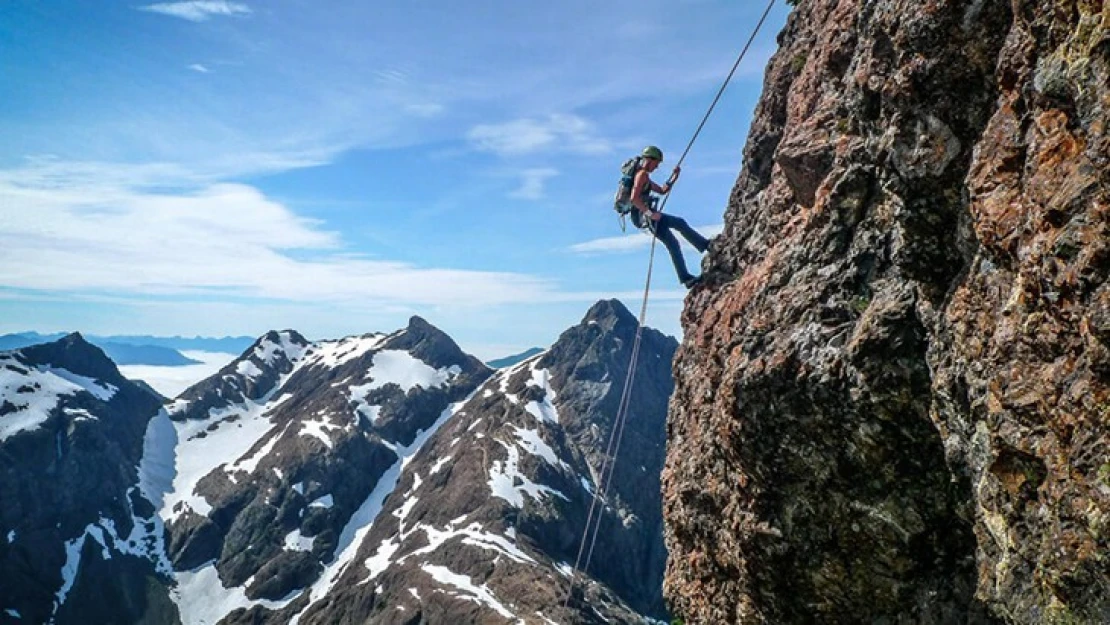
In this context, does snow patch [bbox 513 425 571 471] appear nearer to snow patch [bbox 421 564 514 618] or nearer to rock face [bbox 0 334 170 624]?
snow patch [bbox 421 564 514 618]

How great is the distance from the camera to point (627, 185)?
821 inches

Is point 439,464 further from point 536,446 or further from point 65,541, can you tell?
point 65,541

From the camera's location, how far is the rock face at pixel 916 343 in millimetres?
7621

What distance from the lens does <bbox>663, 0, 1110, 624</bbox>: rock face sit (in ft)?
25.0

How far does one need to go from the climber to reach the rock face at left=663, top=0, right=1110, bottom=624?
6.79ft

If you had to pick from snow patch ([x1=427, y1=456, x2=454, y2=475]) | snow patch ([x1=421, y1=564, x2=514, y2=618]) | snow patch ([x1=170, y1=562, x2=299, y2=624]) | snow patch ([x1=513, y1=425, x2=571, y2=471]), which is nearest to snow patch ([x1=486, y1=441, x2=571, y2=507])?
snow patch ([x1=513, y1=425, x2=571, y2=471])

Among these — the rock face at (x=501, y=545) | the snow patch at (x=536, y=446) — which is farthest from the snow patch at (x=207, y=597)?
the snow patch at (x=536, y=446)

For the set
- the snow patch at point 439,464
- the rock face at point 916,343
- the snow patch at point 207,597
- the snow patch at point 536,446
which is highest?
the rock face at point 916,343

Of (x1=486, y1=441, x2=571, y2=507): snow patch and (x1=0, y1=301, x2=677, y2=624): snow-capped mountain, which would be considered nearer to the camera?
(x1=0, y1=301, x2=677, y2=624): snow-capped mountain

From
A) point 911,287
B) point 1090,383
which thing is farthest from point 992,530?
point 911,287

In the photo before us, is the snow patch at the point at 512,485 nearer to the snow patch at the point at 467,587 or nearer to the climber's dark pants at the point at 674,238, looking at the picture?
the snow patch at the point at 467,587

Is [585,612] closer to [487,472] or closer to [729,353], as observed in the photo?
[487,472]

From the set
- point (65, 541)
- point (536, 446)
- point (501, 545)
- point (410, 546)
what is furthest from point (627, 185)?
point (65, 541)

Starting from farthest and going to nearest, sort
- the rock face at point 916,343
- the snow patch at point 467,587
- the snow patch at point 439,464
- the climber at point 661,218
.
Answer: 1. the snow patch at point 439,464
2. the snow patch at point 467,587
3. the climber at point 661,218
4. the rock face at point 916,343
